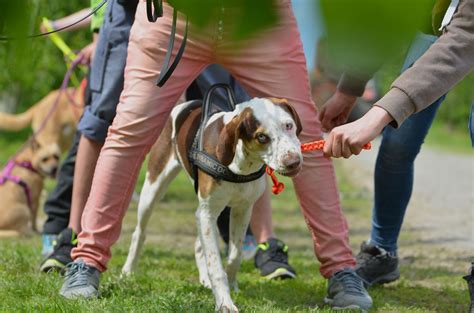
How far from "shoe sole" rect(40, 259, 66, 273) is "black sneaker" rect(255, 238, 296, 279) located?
955 millimetres

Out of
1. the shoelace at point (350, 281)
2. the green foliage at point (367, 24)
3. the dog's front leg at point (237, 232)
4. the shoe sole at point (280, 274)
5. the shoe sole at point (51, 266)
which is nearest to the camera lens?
the green foliage at point (367, 24)

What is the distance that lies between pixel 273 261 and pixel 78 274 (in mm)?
1156

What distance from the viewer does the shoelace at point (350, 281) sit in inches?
122

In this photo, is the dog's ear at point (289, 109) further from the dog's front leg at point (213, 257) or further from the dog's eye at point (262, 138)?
the dog's front leg at point (213, 257)

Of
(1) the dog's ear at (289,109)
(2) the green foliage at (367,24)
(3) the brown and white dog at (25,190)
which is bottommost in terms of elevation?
(3) the brown and white dog at (25,190)

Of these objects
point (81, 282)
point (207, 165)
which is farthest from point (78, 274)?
point (207, 165)

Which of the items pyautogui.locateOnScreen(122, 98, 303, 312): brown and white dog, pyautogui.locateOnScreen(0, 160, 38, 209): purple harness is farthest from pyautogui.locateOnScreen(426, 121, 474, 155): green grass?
pyautogui.locateOnScreen(122, 98, 303, 312): brown and white dog

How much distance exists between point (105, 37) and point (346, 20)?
308 cm

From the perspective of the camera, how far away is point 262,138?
2838mm

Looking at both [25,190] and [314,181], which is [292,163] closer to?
[314,181]

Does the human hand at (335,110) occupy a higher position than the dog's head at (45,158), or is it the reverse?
the human hand at (335,110)

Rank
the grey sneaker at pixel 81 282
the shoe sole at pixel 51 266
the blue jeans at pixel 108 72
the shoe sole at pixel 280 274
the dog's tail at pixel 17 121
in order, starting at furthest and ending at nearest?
the dog's tail at pixel 17 121 < the shoe sole at pixel 280 274 < the shoe sole at pixel 51 266 < the blue jeans at pixel 108 72 < the grey sneaker at pixel 81 282

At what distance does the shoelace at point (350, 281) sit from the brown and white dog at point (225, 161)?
44cm

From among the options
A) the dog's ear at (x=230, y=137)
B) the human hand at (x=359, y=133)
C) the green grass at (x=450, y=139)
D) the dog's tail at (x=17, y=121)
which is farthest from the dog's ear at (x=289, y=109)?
the green grass at (x=450, y=139)
